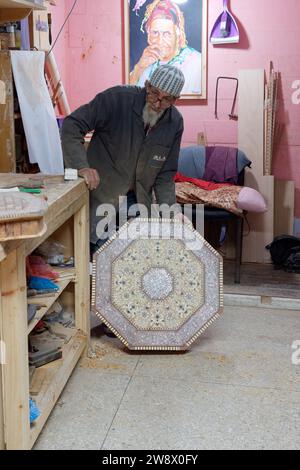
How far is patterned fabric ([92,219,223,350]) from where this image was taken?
288cm

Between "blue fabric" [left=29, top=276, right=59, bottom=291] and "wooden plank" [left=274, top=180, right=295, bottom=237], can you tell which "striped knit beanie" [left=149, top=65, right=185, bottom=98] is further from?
"wooden plank" [left=274, top=180, right=295, bottom=237]

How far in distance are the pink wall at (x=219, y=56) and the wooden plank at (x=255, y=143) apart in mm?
242

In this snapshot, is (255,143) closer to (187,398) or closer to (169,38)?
(169,38)

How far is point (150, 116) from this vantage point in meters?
3.03

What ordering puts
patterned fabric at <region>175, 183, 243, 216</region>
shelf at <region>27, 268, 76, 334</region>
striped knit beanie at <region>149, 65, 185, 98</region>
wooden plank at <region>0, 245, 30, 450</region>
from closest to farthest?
wooden plank at <region>0, 245, 30, 450</region> < shelf at <region>27, 268, 76, 334</region> < striped knit beanie at <region>149, 65, 185, 98</region> < patterned fabric at <region>175, 183, 243, 216</region>

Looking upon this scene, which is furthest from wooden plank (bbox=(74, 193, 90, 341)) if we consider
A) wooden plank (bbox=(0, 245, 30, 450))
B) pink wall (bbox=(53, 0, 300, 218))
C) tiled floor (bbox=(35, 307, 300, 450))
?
pink wall (bbox=(53, 0, 300, 218))

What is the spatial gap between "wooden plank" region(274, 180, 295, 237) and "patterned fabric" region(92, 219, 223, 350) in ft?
6.55

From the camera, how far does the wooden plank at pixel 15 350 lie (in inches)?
70.3

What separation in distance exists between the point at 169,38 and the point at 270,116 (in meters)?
1.05

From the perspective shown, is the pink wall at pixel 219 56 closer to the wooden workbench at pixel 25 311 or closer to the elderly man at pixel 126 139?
the elderly man at pixel 126 139

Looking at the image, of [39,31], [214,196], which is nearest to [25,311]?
[39,31]

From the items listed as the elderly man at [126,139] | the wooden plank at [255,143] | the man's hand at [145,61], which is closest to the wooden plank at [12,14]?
the elderly man at [126,139]
